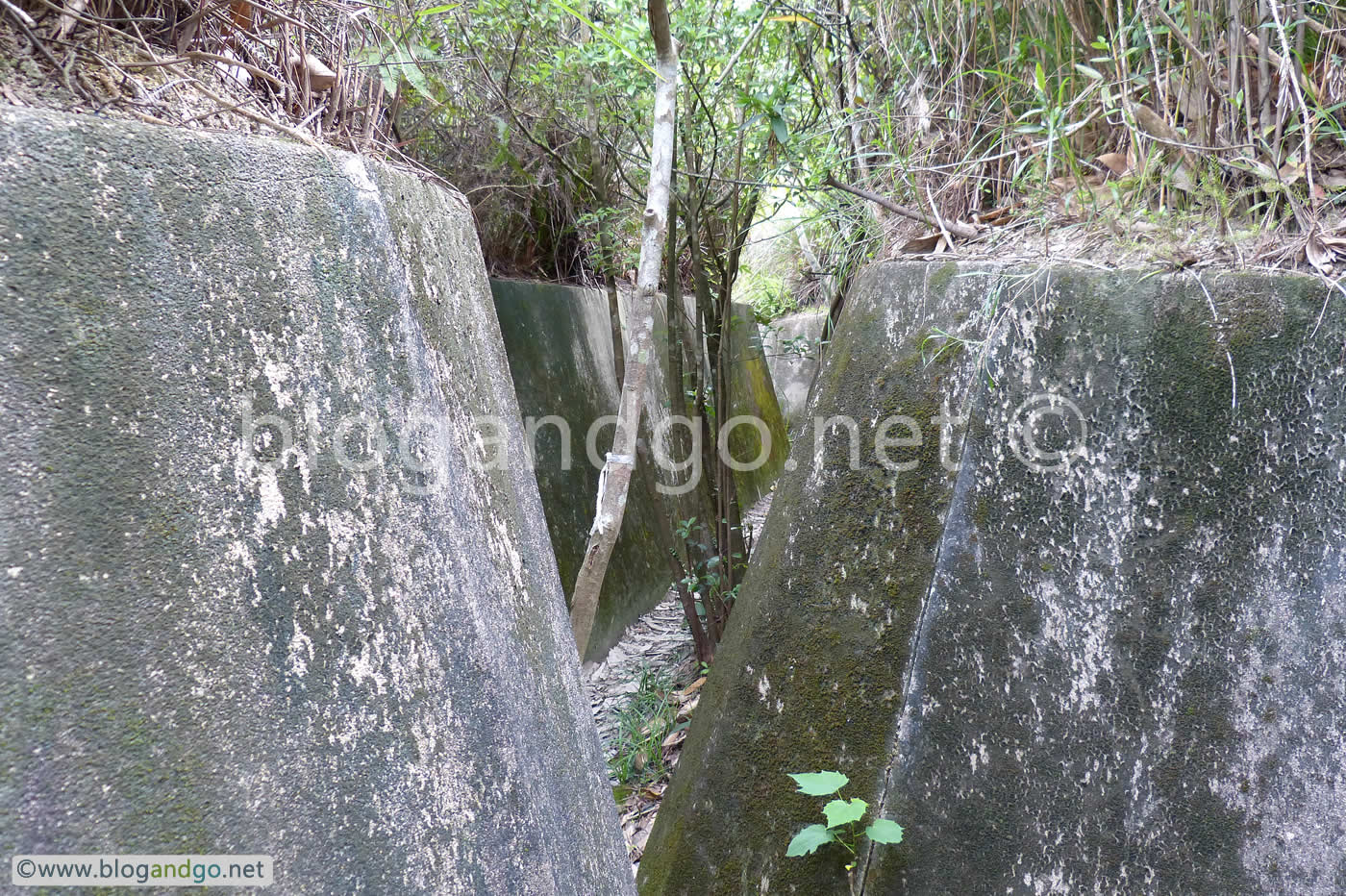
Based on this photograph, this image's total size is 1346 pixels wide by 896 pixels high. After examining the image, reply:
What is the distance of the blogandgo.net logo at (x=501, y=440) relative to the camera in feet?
3.95

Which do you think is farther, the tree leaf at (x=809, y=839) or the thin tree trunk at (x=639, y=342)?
the thin tree trunk at (x=639, y=342)

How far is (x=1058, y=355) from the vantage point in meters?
1.69

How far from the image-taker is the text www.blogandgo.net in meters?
0.90

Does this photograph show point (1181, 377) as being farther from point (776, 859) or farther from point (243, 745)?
point (243, 745)

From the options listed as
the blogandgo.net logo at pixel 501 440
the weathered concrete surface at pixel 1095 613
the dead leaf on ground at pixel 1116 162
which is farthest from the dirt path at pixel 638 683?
the dead leaf on ground at pixel 1116 162

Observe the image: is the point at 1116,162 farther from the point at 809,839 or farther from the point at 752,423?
the point at 752,423

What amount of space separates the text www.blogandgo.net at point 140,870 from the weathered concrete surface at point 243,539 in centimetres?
1

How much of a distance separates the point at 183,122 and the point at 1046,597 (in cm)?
166

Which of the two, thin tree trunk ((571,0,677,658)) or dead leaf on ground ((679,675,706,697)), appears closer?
thin tree trunk ((571,0,677,658))

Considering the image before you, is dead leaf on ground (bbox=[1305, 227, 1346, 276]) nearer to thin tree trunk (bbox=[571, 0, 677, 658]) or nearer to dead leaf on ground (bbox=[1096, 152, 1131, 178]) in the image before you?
dead leaf on ground (bbox=[1096, 152, 1131, 178])

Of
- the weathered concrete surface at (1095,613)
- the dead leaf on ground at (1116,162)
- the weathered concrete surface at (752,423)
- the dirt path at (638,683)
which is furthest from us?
the weathered concrete surface at (752,423)

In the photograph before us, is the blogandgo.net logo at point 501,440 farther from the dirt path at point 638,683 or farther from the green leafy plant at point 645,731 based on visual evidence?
the green leafy plant at point 645,731

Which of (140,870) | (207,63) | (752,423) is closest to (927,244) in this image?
(207,63)

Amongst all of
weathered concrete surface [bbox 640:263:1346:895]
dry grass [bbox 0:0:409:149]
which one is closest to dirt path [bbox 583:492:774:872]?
weathered concrete surface [bbox 640:263:1346:895]
